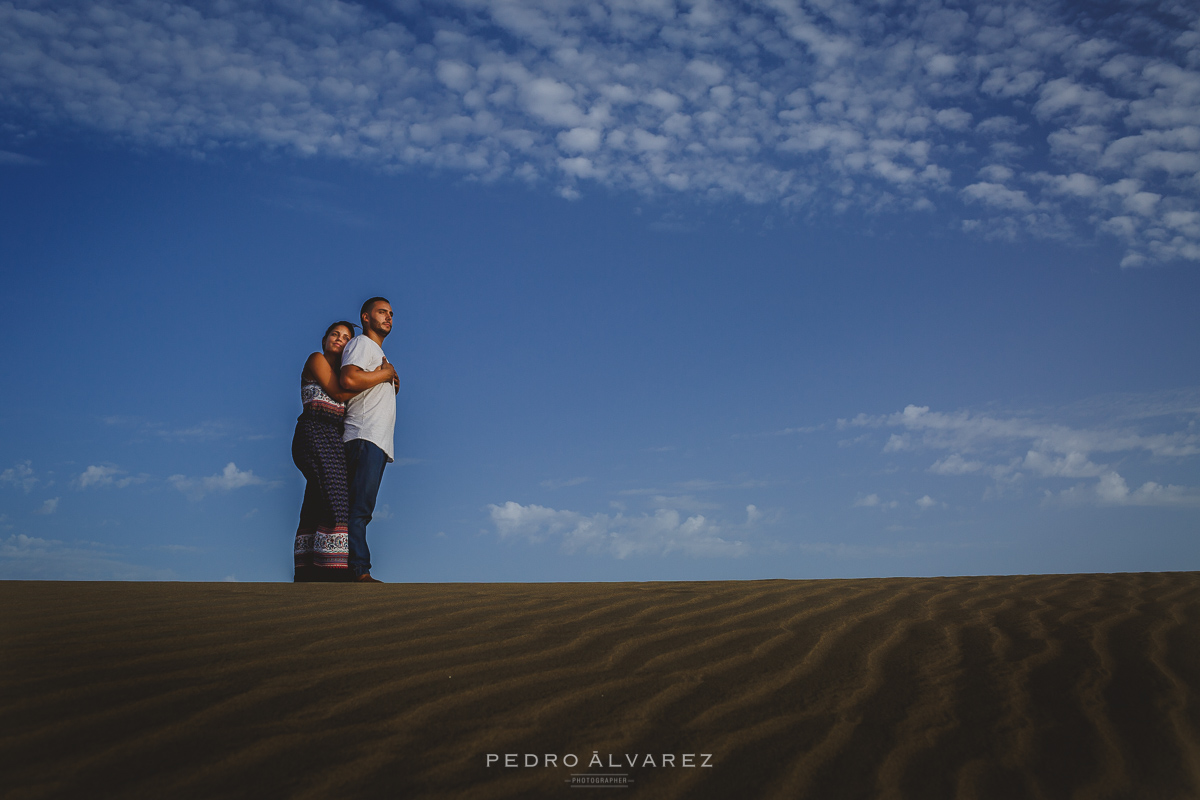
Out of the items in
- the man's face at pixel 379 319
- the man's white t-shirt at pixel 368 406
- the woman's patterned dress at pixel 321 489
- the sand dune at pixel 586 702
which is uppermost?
the man's face at pixel 379 319

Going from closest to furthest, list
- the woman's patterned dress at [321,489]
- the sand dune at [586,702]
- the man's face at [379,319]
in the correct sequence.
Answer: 1. the sand dune at [586,702]
2. the woman's patterned dress at [321,489]
3. the man's face at [379,319]

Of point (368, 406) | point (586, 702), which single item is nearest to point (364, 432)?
point (368, 406)

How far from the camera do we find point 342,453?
5930mm

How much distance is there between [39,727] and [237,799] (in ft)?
2.41

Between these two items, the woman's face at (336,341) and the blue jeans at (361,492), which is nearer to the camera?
the blue jeans at (361,492)

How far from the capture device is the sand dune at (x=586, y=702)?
194cm

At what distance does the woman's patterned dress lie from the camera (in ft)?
18.7

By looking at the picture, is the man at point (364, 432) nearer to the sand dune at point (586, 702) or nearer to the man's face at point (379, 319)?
the man's face at point (379, 319)

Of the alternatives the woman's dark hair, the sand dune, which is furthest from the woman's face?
the sand dune

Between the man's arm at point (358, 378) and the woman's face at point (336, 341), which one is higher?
the woman's face at point (336, 341)

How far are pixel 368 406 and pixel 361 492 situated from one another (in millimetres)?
671

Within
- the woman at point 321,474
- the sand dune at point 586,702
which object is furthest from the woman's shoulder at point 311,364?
the sand dune at point 586,702

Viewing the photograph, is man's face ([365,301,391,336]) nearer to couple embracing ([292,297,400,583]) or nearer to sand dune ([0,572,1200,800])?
couple embracing ([292,297,400,583])

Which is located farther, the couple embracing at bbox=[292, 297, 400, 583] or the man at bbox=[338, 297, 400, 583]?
the man at bbox=[338, 297, 400, 583]
